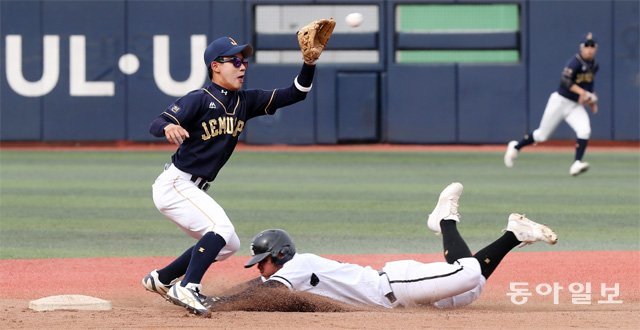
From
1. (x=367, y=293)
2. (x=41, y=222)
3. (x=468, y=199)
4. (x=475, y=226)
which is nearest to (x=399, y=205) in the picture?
(x=468, y=199)

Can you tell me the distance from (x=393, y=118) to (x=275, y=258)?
13.3m

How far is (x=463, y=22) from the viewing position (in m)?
20.0

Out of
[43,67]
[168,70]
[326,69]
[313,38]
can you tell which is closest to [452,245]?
[313,38]

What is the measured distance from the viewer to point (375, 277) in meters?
6.83

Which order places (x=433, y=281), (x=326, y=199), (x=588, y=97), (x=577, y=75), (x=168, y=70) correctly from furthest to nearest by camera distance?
(x=168, y=70)
(x=577, y=75)
(x=588, y=97)
(x=326, y=199)
(x=433, y=281)

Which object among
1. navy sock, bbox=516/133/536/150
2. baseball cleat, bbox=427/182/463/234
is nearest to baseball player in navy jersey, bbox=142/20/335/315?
baseball cleat, bbox=427/182/463/234

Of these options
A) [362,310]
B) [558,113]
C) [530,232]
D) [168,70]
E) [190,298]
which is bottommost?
[362,310]

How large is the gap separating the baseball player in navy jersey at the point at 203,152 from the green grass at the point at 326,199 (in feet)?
8.94

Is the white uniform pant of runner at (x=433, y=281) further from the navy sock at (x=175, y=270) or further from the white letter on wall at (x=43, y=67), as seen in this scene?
the white letter on wall at (x=43, y=67)

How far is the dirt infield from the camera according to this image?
6188 millimetres

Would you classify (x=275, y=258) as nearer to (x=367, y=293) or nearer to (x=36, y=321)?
(x=367, y=293)

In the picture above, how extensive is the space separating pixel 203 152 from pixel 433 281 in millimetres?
1405

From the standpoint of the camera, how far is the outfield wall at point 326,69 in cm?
1973

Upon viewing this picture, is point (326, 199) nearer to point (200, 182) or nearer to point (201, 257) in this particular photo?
point (200, 182)
